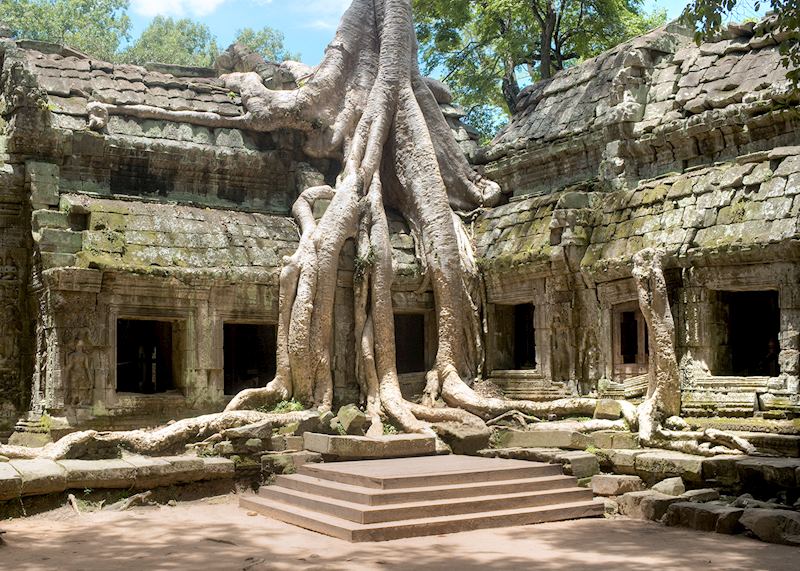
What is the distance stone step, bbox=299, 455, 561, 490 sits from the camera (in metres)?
8.59

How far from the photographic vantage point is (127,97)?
14086mm

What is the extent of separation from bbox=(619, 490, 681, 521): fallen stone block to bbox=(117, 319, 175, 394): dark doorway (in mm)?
7577

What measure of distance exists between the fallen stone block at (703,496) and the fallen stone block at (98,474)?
505cm

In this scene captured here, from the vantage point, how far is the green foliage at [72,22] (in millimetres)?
28203

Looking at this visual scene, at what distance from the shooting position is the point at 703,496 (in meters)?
8.50

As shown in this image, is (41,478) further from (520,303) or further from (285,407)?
(520,303)

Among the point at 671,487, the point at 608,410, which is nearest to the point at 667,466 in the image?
the point at 671,487

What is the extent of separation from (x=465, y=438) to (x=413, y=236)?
403cm

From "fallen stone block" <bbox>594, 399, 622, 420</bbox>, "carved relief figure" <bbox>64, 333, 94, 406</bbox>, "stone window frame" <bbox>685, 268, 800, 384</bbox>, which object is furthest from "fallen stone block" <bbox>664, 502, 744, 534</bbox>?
"carved relief figure" <bbox>64, 333, 94, 406</bbox>

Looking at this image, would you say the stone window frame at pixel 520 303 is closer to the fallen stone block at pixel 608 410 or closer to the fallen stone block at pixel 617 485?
the fallen stone block at pixel 608 410

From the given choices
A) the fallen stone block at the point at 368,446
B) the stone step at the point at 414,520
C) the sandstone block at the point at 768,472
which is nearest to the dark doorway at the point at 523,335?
the fallen stone block at the point at 368,446

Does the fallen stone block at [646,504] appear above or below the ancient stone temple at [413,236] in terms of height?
below

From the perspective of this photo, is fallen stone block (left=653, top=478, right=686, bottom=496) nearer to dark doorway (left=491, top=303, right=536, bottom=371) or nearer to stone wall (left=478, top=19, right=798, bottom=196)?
stone wall (left=478, top=19, right=798, bottom=196)

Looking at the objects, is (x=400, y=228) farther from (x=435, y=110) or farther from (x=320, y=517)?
(x=320, y=517)
